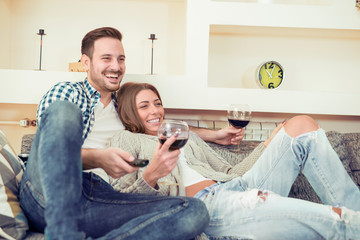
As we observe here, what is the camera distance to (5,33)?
265 centimetres

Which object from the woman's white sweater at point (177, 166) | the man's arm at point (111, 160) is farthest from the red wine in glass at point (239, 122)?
the man's arm at point (111, 160)

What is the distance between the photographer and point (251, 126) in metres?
2.75

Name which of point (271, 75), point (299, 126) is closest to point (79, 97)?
→ point (299, 126)

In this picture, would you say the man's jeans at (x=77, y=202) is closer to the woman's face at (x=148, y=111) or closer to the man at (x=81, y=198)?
the man at (x=81, y=198)

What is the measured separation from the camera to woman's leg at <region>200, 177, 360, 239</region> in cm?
127

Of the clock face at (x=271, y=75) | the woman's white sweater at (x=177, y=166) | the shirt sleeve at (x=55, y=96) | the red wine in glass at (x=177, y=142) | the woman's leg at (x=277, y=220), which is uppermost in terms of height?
the clock face at (x=271, y=75)

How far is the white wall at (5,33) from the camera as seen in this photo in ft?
8.57

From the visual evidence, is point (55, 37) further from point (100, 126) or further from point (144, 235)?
point (144, 235)

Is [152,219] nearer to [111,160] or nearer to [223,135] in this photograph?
[111,160]

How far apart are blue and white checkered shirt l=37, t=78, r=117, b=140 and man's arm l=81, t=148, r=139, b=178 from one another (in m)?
0.60

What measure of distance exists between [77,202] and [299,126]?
1060 mm

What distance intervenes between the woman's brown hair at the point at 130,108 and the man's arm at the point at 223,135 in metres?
0.40

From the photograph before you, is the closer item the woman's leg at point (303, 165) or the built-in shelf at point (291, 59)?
the woman's leg at point (303, 165)

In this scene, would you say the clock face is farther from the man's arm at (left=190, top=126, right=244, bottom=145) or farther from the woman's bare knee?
the woman's bare knee
